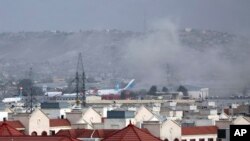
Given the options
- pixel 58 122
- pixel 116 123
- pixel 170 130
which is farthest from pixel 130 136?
pixel 58 122

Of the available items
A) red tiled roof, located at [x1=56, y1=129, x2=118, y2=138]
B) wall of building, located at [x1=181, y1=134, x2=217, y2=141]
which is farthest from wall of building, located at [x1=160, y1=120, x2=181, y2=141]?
red tiled roof, located at [x1=56, y1=129, x2=118, y2=138]

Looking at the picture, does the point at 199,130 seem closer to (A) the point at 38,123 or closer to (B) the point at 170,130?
(B) the point at 170,130

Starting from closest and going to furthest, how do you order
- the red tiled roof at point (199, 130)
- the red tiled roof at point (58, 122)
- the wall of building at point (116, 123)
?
the wall of building at point (116, 123) → the red tiled roof at point (199, 130) → the red tiled roof at point (58, 122)

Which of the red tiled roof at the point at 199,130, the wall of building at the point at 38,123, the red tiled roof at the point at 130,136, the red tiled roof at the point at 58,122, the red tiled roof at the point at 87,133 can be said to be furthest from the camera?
the red tiled roof at the point at 58,122

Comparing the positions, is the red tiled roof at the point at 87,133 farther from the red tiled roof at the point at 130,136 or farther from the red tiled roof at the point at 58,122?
the red tiled roof at the point at 130,136

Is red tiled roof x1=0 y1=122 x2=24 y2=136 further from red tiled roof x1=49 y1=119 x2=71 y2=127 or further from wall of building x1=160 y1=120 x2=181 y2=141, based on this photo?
red tiled roof x1=49 y1=119 x2=71 y2=127

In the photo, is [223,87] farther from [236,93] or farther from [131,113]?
[131,113]

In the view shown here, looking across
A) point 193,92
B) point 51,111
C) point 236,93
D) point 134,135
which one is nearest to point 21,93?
point 193,92

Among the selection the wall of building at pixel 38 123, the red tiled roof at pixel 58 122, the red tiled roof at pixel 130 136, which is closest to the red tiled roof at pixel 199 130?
the red tiled roof at pixel 58 122
